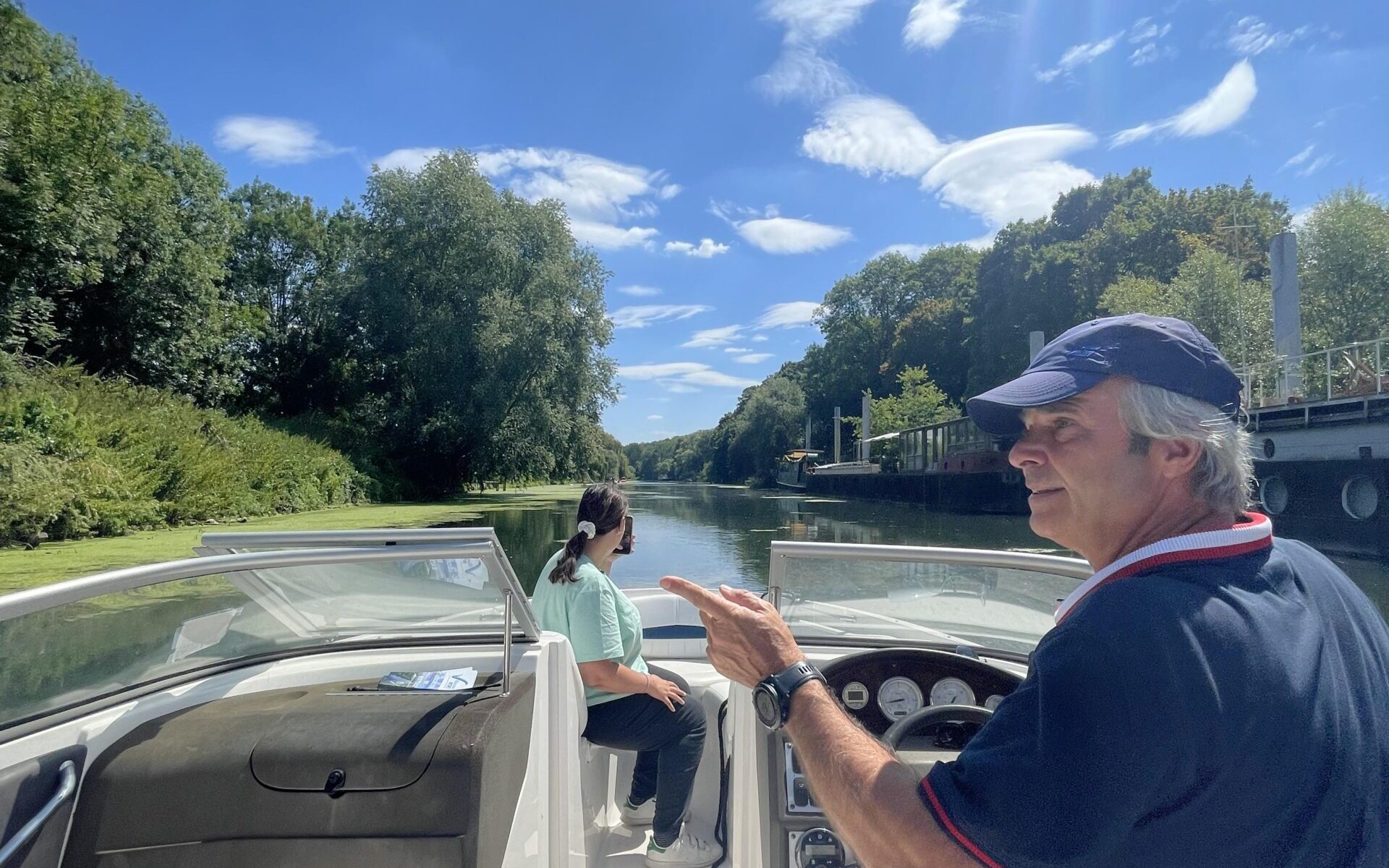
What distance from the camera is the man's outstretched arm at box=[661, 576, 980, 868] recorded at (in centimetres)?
88

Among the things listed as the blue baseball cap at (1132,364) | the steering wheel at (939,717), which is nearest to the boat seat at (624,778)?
the steering wheel at (939,717)

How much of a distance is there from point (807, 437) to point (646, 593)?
69768 millimetres

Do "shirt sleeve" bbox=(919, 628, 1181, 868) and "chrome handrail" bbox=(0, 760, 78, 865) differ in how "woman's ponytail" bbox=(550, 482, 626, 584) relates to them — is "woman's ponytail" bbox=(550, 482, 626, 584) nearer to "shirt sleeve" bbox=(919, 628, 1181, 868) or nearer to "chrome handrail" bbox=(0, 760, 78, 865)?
"chrome handrail" bbox=(0, 760, 78, 865)

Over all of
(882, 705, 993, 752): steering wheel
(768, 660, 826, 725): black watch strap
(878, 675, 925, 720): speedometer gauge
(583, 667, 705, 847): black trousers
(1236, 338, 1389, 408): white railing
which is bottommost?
(583, 667, 705, 847): black trousers

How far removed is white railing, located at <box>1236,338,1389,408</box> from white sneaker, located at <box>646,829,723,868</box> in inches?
730

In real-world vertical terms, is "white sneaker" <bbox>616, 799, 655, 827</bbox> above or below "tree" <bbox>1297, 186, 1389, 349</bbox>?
below

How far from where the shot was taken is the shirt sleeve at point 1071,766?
0.77m

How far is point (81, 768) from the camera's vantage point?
1590 mm

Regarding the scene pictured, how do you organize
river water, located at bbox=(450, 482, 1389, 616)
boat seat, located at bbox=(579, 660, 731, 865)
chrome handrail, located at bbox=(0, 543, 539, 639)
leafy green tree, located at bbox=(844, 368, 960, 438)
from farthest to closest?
leafy green tree, located at bbox=(844, 368, 960, 438)
river water, located at bbox=(450, 482, 1389, 616)
boat seat, located at bbox=(579, 660, 731, 865)
chrome handrail, located at bbox=(0, 543, 539, 639)

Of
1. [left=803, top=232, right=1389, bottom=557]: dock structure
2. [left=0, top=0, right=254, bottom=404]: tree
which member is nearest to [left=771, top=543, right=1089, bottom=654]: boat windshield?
[left=803, top=232, right=1389, bottom=557]: dock structure

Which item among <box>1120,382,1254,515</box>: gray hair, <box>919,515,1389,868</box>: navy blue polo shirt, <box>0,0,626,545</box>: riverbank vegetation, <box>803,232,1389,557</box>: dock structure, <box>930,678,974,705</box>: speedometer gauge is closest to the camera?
<box>919,515,1389,868</box>: navy blue polo shirt

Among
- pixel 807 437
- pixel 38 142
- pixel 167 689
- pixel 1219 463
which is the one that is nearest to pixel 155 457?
pixel 38 142

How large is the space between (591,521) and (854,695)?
3.30 ft

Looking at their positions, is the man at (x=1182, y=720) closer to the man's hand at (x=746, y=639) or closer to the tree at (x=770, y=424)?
the man's hand at (x=746, y=639)
